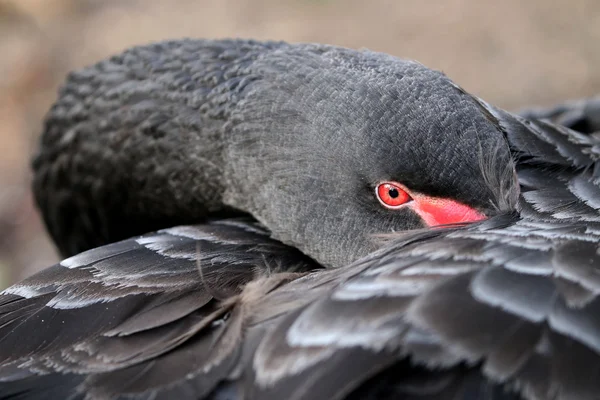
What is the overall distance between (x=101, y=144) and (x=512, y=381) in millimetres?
2520

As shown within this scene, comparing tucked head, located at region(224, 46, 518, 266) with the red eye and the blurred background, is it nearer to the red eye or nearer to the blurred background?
the red eye

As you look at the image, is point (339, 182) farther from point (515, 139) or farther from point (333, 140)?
point (515, 139)

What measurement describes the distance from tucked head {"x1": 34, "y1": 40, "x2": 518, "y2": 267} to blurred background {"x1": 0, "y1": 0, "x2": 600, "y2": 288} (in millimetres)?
2742

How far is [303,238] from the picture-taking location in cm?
276

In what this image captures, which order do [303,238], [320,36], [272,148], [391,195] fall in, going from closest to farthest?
[391,195] → [303,238] → [272,148] → [320,36]

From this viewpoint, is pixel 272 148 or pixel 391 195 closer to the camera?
pixel 391 195

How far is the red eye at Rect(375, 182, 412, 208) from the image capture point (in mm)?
2533

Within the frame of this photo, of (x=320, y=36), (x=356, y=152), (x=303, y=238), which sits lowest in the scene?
(x=303, y=238)

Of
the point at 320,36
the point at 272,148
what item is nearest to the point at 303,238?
the point at 272,148

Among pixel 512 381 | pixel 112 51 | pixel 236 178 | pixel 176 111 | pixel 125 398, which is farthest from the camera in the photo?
pixel 112 51

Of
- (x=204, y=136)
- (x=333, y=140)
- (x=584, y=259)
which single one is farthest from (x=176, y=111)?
A: (x=584, y=259)

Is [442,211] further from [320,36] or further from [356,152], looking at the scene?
[320,36]

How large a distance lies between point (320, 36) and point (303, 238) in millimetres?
4833

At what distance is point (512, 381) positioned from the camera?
159 cm
